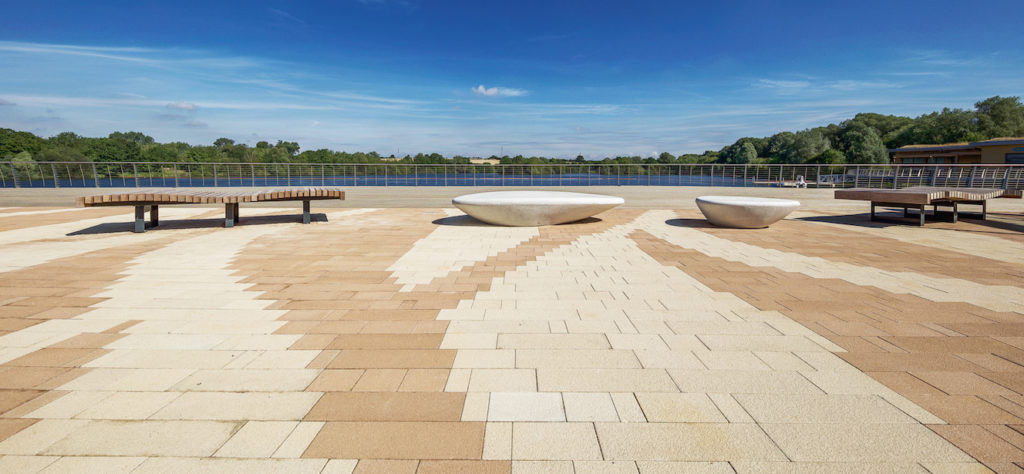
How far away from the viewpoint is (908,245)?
6234 mm

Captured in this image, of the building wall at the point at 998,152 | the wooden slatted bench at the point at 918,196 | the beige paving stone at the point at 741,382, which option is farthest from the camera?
the building wall at the point at 998,152

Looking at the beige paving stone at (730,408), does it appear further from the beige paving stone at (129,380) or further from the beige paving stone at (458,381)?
the beige paving stone at (129,380)

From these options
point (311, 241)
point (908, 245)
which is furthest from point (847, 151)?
point (311, 241)

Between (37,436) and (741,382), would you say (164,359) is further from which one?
(741,382)

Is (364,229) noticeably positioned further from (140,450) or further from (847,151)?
(847,151)

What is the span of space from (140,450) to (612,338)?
232 cm

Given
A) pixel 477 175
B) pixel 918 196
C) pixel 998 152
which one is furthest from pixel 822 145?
pixel 918 196

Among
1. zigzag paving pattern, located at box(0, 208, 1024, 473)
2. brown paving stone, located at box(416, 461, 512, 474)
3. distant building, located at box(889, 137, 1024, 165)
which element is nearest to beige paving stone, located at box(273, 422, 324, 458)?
zigzag paving pattern, located at box(0, 208, 1024, 473)

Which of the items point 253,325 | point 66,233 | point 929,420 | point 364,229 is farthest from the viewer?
point 364,229

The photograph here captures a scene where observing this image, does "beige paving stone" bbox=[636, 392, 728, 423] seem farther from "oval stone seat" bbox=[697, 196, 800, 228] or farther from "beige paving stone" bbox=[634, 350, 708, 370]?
"oval stone seat" bbox=[697, 196, 800, 228]

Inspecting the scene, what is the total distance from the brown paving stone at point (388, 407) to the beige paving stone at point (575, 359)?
1.66ft

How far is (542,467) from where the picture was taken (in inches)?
62.8

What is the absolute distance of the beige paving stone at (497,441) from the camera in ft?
5.45

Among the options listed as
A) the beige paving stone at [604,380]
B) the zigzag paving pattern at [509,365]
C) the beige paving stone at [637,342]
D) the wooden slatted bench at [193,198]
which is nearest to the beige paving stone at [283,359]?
the zigzag paving pattern at [509,365]
